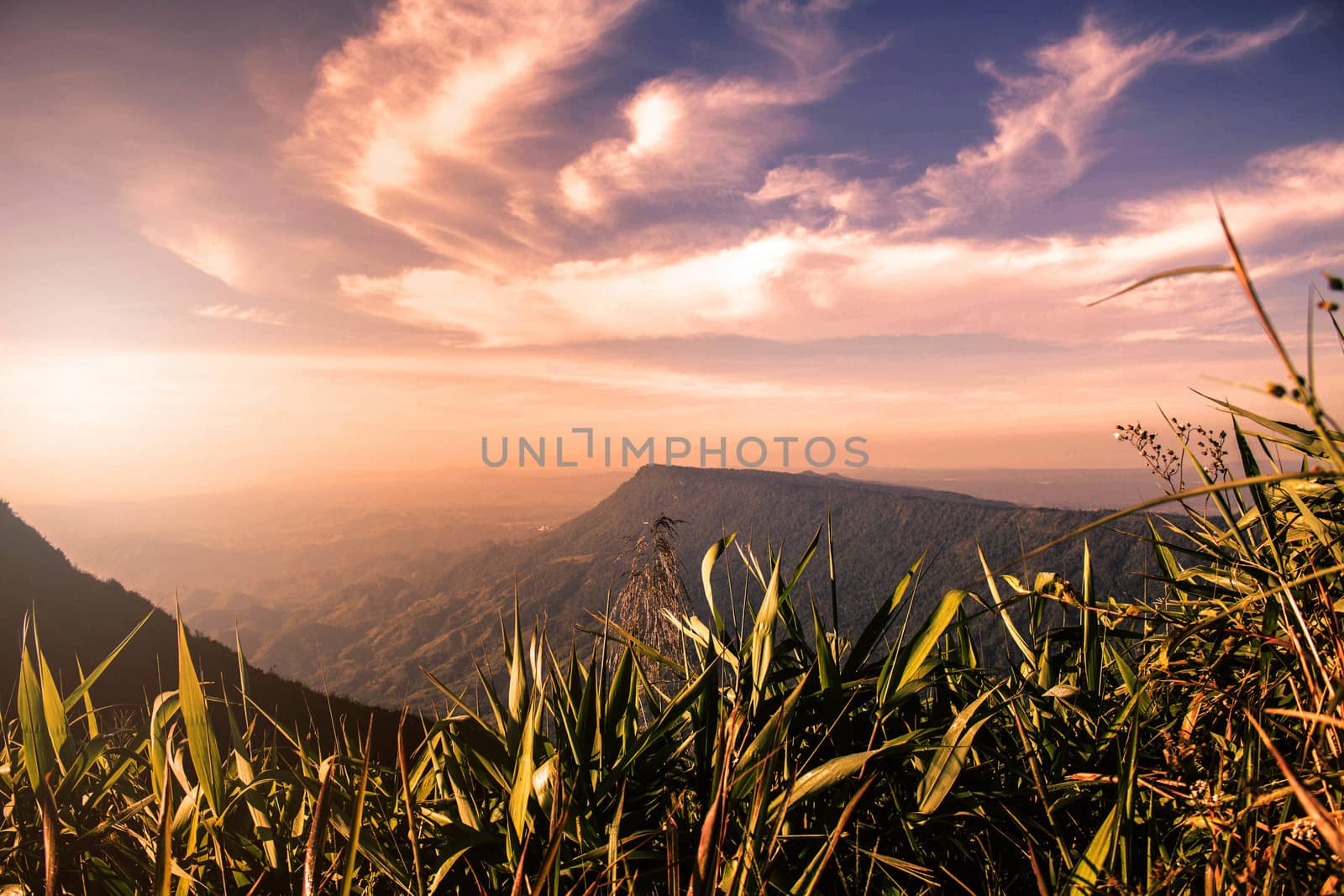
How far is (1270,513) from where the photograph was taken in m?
1.65

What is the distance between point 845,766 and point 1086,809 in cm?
77

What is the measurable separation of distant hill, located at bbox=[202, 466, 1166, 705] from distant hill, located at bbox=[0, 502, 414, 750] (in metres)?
3.93

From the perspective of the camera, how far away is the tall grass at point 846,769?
126 centimetres

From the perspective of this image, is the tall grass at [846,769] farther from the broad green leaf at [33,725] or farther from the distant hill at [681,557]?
the distant hill at [681,557]

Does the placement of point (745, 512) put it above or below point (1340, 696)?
below

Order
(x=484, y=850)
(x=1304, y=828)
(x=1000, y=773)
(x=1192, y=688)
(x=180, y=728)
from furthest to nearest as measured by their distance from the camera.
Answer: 1. (x=180, y=728)
2. (x=1000, y=773)
3. (x=1192, y=688)
4. (x=484, y=850)
5. (x=1304, y=828)

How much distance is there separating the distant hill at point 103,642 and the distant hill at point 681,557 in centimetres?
393

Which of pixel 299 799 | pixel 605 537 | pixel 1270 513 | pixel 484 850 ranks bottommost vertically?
pixel 605 537

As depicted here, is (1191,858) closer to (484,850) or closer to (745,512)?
(484,850)

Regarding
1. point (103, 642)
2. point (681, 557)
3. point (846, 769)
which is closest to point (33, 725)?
point (846, 769)

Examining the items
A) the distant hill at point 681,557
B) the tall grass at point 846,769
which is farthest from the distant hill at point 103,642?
the tall grass at point 846,769

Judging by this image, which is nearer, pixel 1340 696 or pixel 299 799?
pixel 1340 696

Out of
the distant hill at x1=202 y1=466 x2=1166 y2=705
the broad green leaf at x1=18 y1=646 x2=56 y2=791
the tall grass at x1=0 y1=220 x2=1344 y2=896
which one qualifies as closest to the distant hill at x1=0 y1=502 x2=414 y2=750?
the distant hill at x1=202 y1=466 x2=1166 y2=705

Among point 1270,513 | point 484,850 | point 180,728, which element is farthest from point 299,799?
point 180,728
